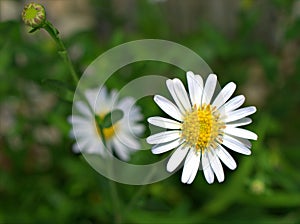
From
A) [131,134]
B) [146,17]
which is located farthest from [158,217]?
[146,17]

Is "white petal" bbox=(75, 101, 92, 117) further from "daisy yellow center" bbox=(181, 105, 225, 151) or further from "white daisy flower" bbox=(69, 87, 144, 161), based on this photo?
"daisy yellow center" bbox=(181, 105, 225, 151)

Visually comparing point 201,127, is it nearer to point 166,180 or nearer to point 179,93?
point 179,93

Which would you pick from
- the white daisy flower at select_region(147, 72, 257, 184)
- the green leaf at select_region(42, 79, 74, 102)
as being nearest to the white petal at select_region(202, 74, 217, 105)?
the white daisy flower at select_region(147, 72, 257, 184)

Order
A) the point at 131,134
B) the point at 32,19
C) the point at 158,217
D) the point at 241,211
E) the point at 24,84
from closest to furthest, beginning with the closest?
1. the point at 32,19
2. the point at 131,134
3. the point at 158,217
4. the point at 241,211
5. the point at 24,84

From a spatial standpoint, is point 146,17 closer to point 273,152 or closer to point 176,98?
point 273,152

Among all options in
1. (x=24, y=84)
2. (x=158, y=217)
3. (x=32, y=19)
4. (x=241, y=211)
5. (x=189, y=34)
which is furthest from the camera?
(x=189, y=34)

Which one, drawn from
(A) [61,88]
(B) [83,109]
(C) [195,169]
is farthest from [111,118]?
(B) [83,109]
